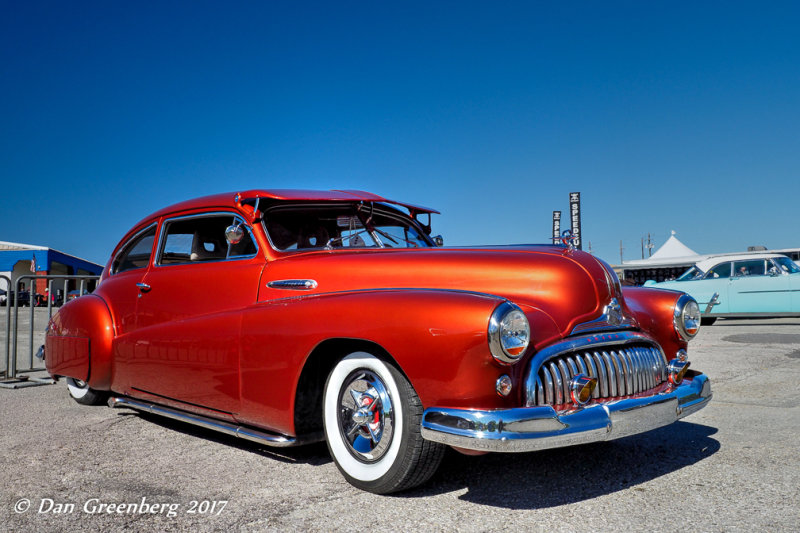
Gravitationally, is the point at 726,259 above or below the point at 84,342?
above

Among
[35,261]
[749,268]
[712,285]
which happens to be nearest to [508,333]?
[712,285]

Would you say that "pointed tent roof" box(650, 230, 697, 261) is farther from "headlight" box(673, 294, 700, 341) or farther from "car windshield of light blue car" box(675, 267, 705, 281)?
"headlight" box(673, 294, 700, 341)

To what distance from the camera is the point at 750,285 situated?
13125mm

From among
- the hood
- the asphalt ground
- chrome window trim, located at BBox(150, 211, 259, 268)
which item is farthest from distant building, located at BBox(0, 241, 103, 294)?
the hood

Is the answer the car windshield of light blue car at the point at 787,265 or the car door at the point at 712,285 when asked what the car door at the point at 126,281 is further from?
the car windshield of light blue car at the point at 787,265

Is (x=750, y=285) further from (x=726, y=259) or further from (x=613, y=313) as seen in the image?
(x=613, y=313)

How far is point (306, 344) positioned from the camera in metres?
3.00

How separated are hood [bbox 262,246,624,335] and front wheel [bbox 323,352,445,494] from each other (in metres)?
0.45

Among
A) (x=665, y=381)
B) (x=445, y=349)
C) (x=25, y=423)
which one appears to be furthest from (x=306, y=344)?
(x=25, y=423)

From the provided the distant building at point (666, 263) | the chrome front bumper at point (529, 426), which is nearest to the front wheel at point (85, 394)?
the chrome front bumper at point (529, 426)

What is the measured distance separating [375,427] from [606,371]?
1066mm

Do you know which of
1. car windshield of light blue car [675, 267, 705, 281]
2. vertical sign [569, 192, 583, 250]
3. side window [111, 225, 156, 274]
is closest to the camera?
side window [111, 225, 156, 274]

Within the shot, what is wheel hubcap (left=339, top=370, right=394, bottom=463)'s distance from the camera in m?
2.75

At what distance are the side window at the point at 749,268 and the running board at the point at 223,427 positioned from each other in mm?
12793
